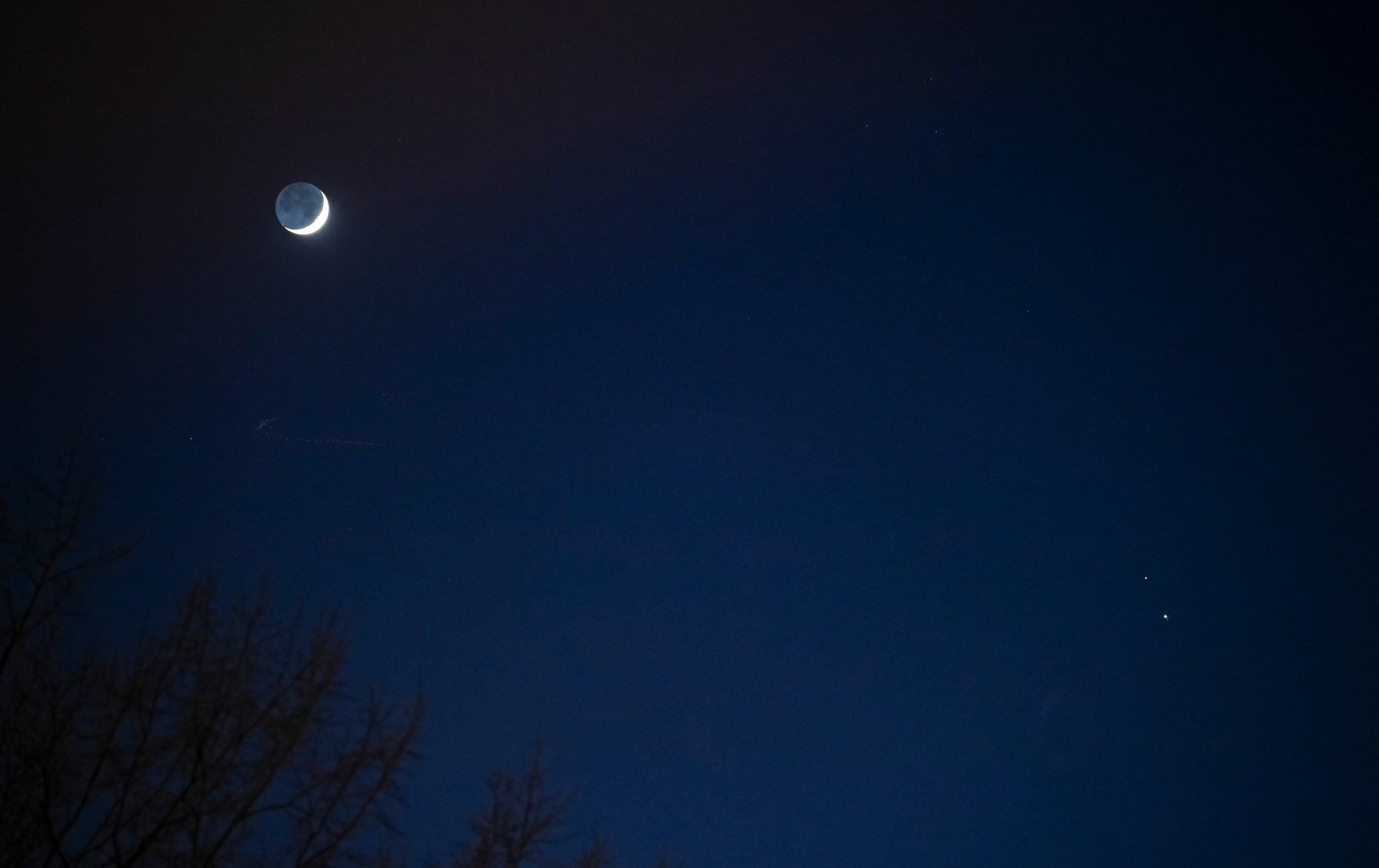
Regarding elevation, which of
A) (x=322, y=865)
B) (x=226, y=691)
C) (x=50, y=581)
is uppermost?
(x=50, y=581)

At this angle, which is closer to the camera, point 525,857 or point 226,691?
point 226,691

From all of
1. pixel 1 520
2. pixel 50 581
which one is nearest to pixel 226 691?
pixel 50 581

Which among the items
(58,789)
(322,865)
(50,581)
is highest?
(50,581)

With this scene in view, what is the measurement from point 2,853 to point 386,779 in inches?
114

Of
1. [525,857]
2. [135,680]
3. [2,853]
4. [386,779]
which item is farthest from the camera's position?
[525,857]

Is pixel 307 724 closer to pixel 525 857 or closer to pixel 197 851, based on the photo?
pixel 197 851

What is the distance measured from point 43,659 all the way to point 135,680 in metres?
0.85

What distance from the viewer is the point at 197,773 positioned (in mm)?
7566

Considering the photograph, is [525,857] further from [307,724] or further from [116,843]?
[116,843]

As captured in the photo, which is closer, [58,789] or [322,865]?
[58,789]

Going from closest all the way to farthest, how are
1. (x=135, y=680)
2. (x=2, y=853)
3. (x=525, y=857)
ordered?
(x=2, y=853) → (x=135, y=680) → (x=525, y=857)

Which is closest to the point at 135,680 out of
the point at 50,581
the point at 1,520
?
the point at 50,581

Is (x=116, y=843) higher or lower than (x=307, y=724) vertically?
lower

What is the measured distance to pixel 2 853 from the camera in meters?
7.07
